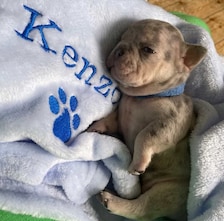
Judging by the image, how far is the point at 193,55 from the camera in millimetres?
1093

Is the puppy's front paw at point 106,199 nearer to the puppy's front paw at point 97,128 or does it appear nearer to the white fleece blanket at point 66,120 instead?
the white fleece blanket at point 66,120

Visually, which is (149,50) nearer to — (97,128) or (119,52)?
(119,52)

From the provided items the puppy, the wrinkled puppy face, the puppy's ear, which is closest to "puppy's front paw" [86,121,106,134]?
the puppy

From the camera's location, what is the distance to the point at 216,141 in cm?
104

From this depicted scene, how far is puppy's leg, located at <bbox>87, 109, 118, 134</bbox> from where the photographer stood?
3.39 feet

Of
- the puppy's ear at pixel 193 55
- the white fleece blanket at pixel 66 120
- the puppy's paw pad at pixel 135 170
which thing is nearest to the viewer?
the white fleece blanket at pixel 66 120

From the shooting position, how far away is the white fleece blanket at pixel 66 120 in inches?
33.6

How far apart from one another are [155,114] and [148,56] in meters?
0.13

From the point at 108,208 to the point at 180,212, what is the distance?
181mm

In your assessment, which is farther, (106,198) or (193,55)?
(193,55)

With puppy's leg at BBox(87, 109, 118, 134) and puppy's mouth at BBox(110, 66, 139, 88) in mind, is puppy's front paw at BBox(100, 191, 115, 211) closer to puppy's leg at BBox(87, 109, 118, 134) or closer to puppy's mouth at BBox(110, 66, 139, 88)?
puppy's leg at BBox(87, 109, 118, 134)

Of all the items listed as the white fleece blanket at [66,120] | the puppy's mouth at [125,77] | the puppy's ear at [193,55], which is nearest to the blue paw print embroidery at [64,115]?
the white fleece blanket at [66,120]

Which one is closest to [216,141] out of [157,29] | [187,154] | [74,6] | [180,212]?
[187,154]

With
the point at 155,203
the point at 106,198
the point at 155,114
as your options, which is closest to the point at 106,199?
the point at 106,198
